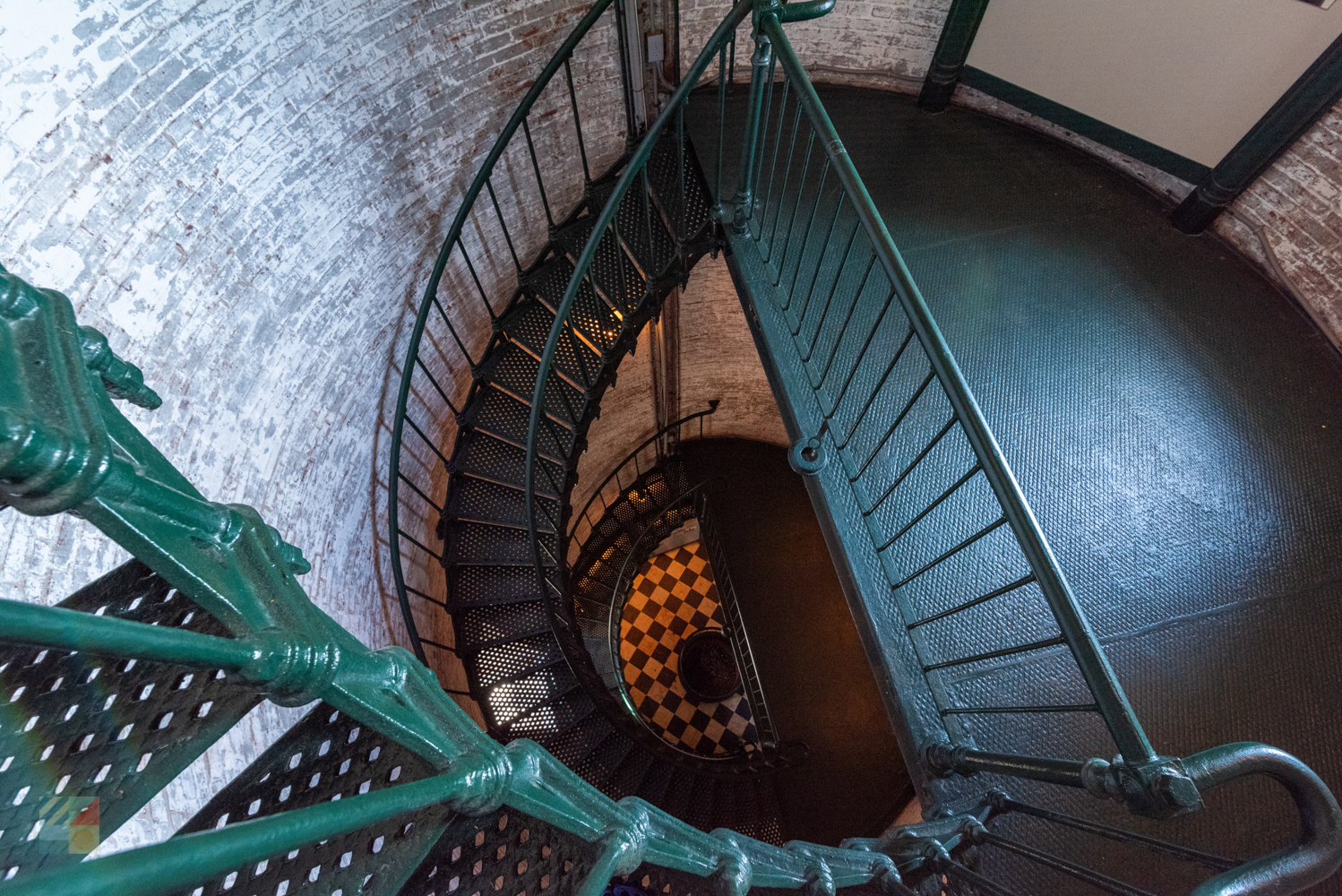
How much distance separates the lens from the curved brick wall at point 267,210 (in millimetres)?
1894

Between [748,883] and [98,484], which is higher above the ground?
[98,484]

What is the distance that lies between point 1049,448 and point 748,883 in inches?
98.8

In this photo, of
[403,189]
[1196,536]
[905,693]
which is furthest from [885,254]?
[403,189]

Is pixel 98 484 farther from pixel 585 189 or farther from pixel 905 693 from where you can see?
pixel 585 189

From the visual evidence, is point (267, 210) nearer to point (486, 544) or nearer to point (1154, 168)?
point (486, 544)

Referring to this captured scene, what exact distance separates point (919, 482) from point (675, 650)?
5439 millimetres

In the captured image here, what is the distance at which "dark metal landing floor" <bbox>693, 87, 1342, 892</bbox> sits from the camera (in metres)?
2.59

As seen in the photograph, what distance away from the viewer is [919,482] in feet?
9.06

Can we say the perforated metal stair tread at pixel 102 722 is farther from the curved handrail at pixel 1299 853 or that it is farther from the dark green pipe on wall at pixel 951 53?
the dark green pipe on wall at pixel 951 53

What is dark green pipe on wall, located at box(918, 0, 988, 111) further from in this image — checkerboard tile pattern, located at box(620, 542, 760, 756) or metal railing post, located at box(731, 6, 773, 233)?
checkerboard tile pattern, located at box(620, 542, 760, 756)

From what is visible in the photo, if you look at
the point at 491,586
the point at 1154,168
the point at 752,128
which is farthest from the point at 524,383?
the point at 1154,168

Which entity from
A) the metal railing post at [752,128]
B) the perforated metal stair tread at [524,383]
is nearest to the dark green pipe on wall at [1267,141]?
the metal railing post at [752,128]

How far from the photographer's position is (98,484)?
0.64m
